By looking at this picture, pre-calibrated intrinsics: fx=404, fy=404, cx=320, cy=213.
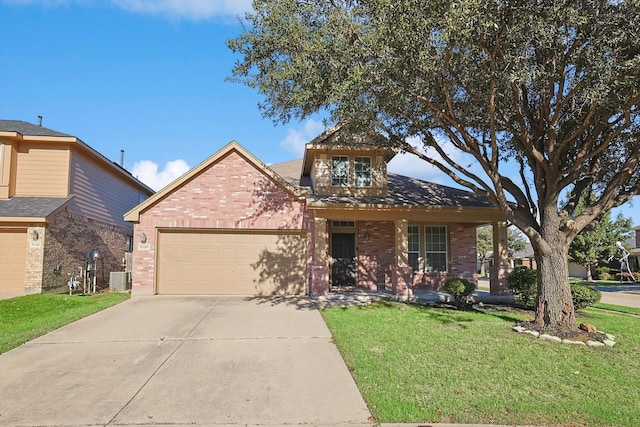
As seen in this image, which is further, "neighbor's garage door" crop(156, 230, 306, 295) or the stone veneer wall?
"neighbor's garage door" crop(156, 230, 306, 295)

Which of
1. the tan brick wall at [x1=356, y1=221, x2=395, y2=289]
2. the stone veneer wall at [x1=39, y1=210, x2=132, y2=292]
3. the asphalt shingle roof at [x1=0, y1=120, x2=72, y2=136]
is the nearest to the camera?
the stone veneer wall at [x1=39, y1=210, x2=132, y2=292]

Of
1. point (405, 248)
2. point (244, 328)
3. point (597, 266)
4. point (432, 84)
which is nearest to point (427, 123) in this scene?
point (432, 84)

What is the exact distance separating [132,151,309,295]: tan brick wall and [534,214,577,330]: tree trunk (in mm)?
7532

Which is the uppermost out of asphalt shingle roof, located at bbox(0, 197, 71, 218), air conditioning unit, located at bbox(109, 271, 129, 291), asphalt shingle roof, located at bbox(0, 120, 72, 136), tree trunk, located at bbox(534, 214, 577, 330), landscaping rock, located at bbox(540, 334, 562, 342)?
asphalt shingle roof, located at bbox(0, 120, 72, 136)

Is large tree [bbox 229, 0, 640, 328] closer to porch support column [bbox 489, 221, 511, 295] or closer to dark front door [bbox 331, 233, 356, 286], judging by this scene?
porch support column [bbox 489, 221, 511, 295]

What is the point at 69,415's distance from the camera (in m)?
4.30

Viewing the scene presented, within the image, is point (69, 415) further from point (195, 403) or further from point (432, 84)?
point (432, 84)

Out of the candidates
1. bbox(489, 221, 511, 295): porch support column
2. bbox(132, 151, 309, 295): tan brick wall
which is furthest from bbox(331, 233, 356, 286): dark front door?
bbox(489, 221, 511, 295): porch support column

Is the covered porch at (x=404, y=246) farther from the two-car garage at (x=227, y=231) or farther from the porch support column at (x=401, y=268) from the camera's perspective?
the two-car garage at (x=227, y=231)

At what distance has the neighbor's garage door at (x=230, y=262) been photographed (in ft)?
44.5

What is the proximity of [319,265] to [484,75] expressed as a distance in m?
7.29

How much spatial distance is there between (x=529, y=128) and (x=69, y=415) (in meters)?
10.4

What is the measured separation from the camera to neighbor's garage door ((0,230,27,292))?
12.8 meters

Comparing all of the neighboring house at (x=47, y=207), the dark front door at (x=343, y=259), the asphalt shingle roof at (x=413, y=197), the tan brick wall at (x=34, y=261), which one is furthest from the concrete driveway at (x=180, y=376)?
the dark front door at (x=343, y=259)
